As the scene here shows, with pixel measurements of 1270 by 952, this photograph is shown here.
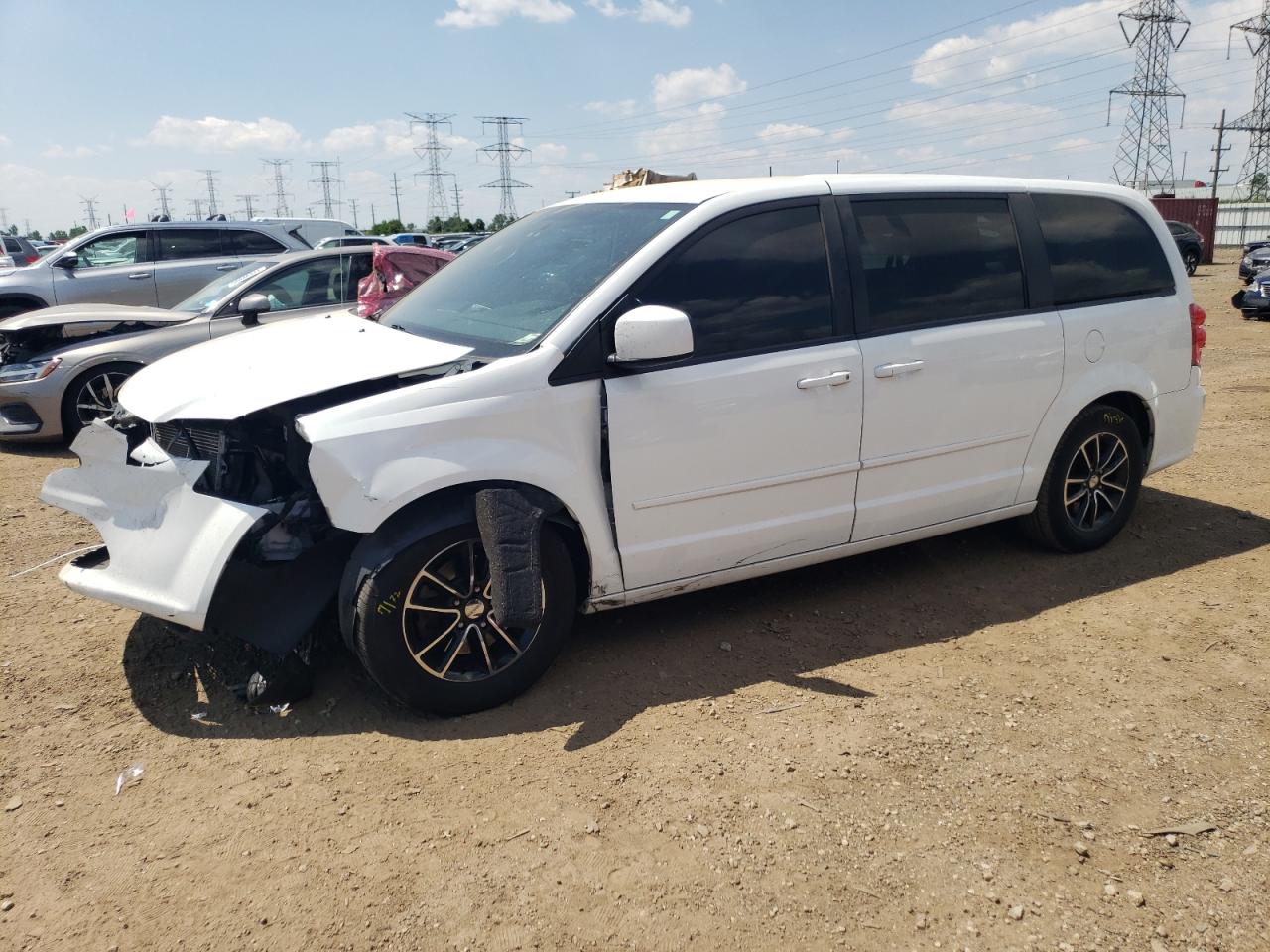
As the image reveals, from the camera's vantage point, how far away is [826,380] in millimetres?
3873

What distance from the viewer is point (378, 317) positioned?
14.5ft

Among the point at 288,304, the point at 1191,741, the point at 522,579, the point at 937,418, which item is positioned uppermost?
the point at 288,304

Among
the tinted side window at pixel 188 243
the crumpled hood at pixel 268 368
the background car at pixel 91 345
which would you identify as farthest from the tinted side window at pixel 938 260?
the tinted side window at pixel 188 243

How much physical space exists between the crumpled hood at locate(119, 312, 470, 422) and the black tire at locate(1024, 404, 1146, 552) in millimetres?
3032

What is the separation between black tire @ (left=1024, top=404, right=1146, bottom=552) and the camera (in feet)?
15.6

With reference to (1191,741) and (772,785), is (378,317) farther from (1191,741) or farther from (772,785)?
(1191,741)

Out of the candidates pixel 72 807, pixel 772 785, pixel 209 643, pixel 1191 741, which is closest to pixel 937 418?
pixel 1191 741

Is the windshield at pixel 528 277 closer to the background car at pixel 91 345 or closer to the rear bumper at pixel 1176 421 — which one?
the rear bumper at pixel 1176 421

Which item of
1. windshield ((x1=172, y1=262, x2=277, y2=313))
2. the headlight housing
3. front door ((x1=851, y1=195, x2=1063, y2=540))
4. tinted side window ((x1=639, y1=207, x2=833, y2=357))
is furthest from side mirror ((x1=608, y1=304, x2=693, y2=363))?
the headlight housing

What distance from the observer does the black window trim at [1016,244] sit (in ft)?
13.2

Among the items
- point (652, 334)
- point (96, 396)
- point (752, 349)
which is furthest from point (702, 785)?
point (96, 396)

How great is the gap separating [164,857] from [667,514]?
198 cm

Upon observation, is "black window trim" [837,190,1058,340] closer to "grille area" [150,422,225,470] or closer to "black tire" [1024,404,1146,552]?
"black tire" [1024,404,1146,552]

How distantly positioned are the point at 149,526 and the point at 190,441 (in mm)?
340
